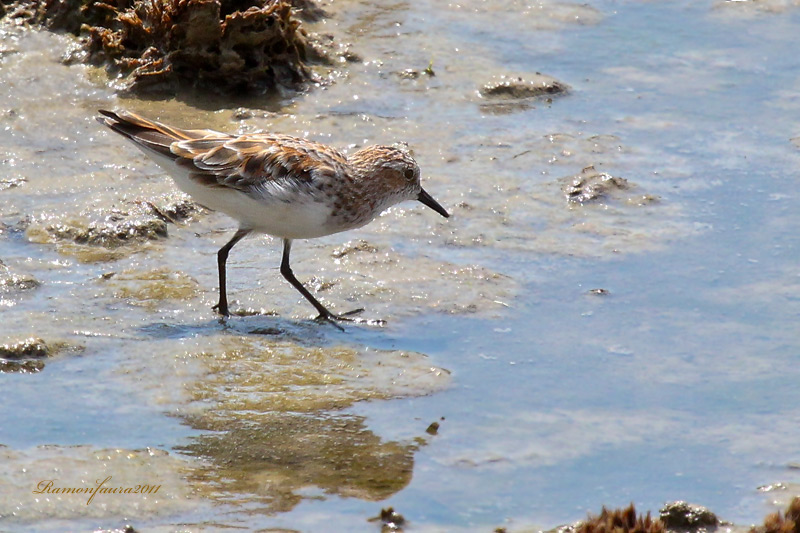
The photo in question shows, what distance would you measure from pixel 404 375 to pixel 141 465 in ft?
6.31

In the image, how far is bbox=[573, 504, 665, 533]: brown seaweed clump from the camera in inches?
222

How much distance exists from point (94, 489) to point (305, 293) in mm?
2701

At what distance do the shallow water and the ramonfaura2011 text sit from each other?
8 centimetres

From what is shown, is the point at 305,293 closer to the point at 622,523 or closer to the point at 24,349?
the point at 24,349

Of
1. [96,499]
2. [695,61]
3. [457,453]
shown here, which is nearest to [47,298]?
[96,499]

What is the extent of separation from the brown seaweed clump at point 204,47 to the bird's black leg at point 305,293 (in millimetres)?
3212

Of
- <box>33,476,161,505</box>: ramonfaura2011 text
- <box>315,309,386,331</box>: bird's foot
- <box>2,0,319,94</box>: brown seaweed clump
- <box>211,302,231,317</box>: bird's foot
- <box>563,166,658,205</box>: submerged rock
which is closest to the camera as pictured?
<box>33,476,161,505</box>: ramonfaura2011 text

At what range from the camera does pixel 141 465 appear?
624 centimetres

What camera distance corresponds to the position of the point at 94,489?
19.5ft

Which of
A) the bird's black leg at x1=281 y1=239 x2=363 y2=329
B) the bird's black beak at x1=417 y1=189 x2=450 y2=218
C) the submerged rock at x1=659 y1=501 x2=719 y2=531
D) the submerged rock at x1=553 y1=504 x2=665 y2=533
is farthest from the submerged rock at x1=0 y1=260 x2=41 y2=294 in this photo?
the submerged rock at x1=659 y1=501 x2=719 y2=531

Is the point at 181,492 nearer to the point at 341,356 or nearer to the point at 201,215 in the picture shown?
the point at 341,356

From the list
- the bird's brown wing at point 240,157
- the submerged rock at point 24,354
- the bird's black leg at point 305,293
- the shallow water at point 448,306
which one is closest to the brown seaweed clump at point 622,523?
the shallow water at point 448,306

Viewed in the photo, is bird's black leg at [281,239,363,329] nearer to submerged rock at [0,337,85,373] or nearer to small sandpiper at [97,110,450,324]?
small sandpiper at [97,110,450,324]

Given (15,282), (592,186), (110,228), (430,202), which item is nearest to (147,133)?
(110,228)
